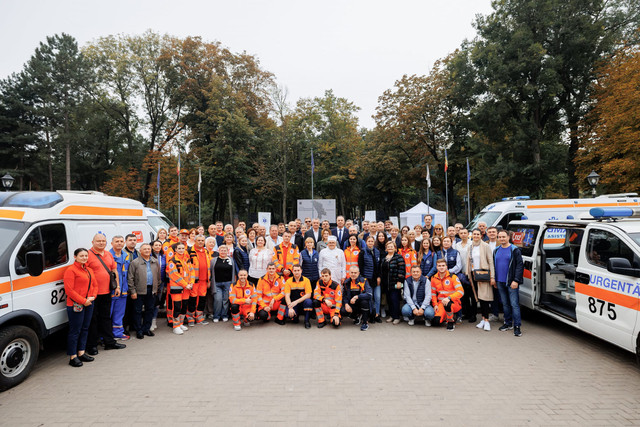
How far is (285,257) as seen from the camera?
24.6ft

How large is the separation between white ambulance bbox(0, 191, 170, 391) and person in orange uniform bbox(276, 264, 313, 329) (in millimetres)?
3736

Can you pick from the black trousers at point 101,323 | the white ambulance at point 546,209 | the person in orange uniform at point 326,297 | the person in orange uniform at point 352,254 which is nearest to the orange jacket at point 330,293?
the person in orange uniform at point 326,297

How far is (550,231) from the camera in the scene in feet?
23.5

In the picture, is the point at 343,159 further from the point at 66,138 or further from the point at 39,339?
the point at 39,339

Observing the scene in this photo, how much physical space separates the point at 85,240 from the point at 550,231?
904 centimetres

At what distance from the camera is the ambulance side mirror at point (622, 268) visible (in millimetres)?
4414

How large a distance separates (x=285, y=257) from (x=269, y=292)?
83 centimetres

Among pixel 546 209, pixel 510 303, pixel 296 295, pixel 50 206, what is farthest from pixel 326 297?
pixel 546 209

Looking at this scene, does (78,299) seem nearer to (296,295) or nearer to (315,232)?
(296,295)

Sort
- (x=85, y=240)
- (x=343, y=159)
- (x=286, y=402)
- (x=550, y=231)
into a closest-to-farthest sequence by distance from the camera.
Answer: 1. (x=286, y=402)
2. (x=85, y=240)
3. (x=550, y=231)
4. (x=343, y=159)

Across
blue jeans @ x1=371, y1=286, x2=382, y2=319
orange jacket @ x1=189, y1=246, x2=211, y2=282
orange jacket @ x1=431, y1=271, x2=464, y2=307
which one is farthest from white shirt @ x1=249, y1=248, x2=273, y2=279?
orange jacket @ x1=431, y1=271, x2=464, y2=307

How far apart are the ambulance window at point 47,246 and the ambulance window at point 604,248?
Answer: 835 centimetres

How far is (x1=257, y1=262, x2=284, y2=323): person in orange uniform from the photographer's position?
716 centimetres

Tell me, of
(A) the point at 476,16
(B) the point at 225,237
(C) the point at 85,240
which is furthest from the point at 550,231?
(A) the point at 476,16
